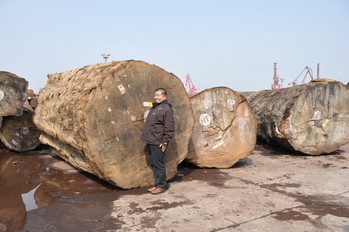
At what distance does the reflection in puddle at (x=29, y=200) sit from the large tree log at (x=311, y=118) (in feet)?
16.8

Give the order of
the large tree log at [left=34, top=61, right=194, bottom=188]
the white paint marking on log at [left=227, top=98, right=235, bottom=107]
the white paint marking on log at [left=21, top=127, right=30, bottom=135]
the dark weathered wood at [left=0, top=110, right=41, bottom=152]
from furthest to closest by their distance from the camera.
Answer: the white paint marking on log at [left=21, top=127, right=30, bottom=135], the dark weathered wood at [left=0, top=110, right=41, bottom=152], the white paint marking on log at [left=227, top=98, right=235, bottom=107], the large tree log at [left=34, top=61, right=194, bottom=188]

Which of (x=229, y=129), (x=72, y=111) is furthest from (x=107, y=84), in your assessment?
(x=229, y=129)

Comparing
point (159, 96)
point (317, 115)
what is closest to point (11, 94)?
point (159, 96)

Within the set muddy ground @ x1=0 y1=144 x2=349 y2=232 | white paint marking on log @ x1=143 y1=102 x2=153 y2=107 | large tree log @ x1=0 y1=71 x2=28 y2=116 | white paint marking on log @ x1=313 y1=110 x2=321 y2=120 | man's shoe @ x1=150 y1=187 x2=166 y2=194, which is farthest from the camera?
white paint marking on log @ x1=313 y1=110 x2=321 y2=120

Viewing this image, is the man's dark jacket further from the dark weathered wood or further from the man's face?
the dark weathered wood

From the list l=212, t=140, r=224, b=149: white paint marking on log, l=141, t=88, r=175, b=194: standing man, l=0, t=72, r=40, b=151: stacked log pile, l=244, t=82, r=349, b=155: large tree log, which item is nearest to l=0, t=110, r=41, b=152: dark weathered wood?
l=0, t=72, r=40, b=151: stacked log pile

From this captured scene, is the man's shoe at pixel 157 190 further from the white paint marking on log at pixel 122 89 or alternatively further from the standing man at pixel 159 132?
the white paint marking on log at pixel 122 89

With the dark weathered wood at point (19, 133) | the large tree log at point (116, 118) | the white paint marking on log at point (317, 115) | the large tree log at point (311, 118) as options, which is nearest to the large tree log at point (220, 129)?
the large tree log at point (116, 118)

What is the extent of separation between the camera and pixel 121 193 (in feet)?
14.1

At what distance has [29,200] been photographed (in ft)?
13.5

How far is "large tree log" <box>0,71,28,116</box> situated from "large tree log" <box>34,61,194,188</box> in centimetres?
179

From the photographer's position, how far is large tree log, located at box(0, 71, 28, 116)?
20.5 feet

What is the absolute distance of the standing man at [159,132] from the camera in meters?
4.19

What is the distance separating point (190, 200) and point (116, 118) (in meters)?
1.53
